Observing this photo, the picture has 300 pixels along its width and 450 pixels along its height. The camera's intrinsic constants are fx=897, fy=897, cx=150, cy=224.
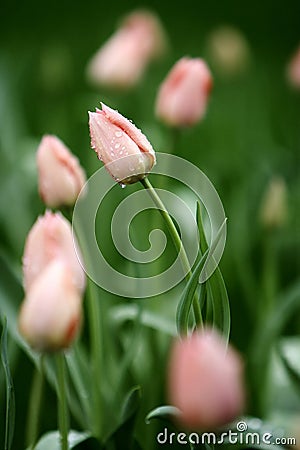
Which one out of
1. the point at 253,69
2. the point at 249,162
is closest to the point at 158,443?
the point at 249,162

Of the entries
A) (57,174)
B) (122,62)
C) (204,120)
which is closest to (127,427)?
(57,174)

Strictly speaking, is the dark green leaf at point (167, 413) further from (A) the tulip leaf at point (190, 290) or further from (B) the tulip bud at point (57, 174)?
(B) the tulip bud at point (57, 174)

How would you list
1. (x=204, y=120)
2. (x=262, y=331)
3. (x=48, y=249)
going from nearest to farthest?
(x=48, y=249)
(x=262, y=331)
(x=204, y=120)

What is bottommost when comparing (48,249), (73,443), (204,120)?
(73,443)

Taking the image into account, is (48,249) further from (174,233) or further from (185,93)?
(185,93)

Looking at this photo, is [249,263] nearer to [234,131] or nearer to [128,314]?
[128,314]

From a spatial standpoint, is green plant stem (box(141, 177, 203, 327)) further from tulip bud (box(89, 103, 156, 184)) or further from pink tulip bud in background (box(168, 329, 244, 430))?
pink tulip bud in background (box(168, 329, 244, 430))
